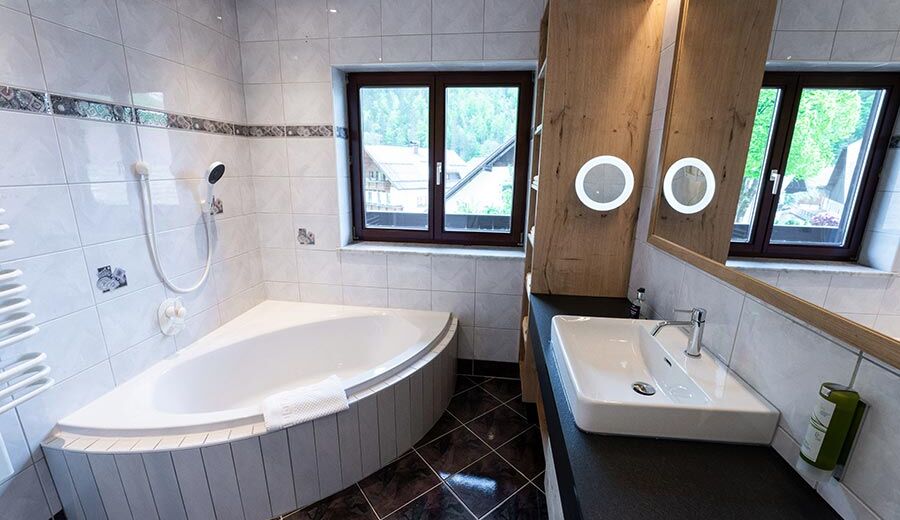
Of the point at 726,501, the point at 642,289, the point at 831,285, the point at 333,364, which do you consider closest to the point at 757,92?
the point at 831,285

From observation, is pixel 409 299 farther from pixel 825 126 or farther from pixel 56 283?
pixel 825 126

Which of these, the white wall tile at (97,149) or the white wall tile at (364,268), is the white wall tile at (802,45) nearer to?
the white wall tile at (364,268)

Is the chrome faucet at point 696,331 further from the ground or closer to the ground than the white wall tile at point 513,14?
closer to the ground

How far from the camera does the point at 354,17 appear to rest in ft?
7.04

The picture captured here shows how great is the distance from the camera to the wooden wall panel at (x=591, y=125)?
148 centimetres

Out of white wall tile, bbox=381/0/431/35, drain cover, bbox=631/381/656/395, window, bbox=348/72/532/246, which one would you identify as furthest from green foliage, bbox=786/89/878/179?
white wall tile, bbox=381/0/431/35

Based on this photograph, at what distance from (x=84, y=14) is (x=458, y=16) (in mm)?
1662

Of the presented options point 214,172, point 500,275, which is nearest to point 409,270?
point 500,275

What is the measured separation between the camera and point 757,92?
2.93 ft

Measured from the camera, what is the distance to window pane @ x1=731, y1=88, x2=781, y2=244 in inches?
33.4

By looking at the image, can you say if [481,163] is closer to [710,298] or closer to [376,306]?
[376,306]

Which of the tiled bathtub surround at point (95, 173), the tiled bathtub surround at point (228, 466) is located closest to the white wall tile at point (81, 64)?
the tiled bathtub surround at point (95, 173)

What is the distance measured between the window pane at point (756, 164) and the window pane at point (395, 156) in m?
1.84

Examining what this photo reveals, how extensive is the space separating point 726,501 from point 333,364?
7.28 ft
